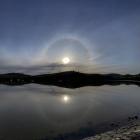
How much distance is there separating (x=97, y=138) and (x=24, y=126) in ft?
37.7

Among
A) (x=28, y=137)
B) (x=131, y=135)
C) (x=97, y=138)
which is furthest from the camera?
(x=28, y=137)

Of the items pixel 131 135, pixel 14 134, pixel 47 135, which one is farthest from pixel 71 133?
pixel 131 135

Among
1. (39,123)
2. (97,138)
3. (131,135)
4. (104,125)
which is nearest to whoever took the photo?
(131,135)

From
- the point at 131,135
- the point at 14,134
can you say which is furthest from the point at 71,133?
the point at 131,135

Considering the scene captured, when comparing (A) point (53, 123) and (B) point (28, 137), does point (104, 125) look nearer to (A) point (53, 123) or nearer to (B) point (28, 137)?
(A) point (53, 123)

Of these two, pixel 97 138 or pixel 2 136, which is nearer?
pixel 97 138

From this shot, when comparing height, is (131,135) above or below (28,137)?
above

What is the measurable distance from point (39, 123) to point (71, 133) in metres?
6.92

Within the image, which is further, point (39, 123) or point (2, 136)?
point (39, 123)

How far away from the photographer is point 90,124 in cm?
2772

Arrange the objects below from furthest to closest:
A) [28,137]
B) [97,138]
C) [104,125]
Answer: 1. [104,125]
2. [28,137]
3. [97,138]

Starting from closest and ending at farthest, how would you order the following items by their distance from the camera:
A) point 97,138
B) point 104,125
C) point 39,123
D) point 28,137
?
point 97,138 < point 28,137 < point 104,125 < point 39,123

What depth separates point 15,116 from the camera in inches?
1329

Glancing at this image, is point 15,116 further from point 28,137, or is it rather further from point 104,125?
point 104,125
